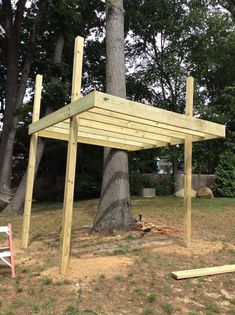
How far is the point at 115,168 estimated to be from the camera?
766 cm

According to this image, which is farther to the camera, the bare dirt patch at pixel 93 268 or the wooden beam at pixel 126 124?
the wooden beam at pixel 126 124

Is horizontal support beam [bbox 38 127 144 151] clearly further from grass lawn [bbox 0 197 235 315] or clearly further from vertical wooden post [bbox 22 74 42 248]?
grass lawn [bbox 0 197 235 315]

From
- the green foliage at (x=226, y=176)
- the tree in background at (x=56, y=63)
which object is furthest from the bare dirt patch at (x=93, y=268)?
the green foliage at (x=226, y=176)

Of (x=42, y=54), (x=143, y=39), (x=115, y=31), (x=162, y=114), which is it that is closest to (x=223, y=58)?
(x=143, y=39)

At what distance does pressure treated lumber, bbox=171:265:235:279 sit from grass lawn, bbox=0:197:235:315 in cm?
7

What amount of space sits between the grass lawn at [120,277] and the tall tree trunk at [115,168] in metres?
0.36

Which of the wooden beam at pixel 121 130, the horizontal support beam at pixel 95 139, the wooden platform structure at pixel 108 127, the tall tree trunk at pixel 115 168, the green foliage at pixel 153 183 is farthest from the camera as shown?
the green foliage at pixel 153 183

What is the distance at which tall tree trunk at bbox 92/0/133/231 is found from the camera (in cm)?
741

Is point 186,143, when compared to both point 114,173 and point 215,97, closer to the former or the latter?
point 114,173

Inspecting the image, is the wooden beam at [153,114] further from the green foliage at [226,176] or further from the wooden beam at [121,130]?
the green foliage at [226,176]

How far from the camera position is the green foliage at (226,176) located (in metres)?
16.6

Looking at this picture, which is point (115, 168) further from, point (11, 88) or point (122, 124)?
point (11, 88)

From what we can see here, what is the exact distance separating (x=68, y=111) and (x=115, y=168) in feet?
9.39

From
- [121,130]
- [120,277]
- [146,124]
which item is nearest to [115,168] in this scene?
[121,130]
